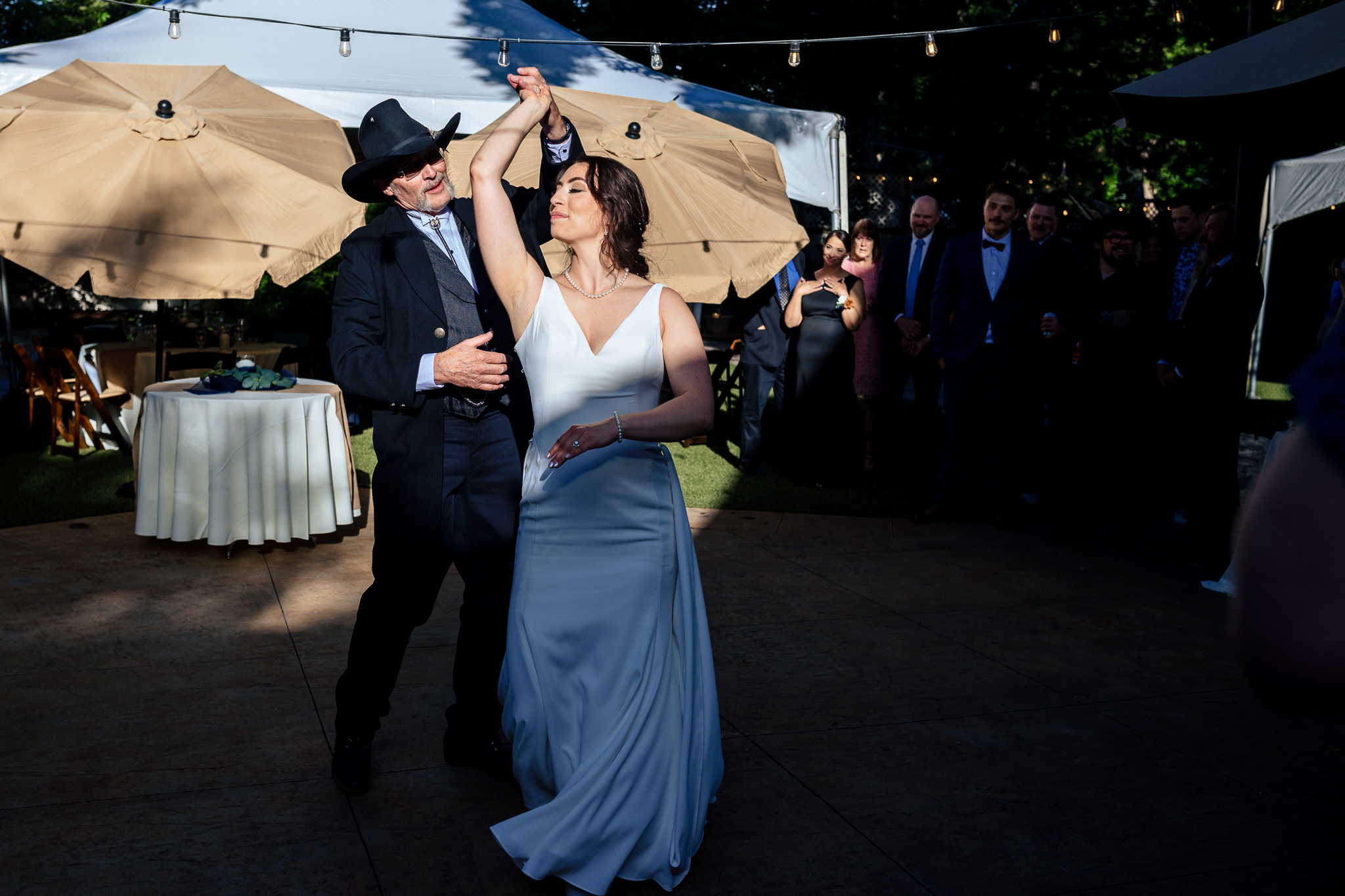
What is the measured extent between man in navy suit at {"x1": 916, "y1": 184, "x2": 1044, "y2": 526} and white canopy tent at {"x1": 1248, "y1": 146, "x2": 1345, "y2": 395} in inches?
278

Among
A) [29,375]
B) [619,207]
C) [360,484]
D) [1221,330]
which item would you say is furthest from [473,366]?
[29,375]

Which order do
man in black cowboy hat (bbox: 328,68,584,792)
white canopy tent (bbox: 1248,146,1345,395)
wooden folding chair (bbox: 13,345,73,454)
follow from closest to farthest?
man in black cowboy hat (bbox: 328,68,584,792)
wooden folding chair (bbox: 13,345,73,454)
white canopy tent (bbox: 1248,146,1345,395)

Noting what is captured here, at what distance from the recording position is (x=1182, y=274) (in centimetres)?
730

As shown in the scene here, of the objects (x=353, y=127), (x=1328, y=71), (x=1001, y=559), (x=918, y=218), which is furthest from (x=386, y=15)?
(x=1328, y=71)

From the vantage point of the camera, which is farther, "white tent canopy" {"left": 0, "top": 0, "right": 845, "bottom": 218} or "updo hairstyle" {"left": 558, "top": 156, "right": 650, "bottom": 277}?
"white tent canopy" {"left": 0, "top": 0, "right": 845, "bottom": 218}

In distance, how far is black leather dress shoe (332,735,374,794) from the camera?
341cm

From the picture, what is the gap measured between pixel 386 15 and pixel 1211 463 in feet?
27.6

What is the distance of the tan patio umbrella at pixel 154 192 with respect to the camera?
655cm

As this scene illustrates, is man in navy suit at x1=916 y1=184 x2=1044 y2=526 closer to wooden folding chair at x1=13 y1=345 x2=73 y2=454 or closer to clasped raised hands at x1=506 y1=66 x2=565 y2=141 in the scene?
clasped raised hands at x1=506 y1=66 x2=565 y2=141

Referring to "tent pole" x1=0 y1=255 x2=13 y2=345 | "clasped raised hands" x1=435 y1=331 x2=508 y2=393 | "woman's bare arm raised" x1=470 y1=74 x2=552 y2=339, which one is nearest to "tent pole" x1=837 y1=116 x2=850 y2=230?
"woman's bare arm raised" x1=470 y1=74 x2=552 y2=339

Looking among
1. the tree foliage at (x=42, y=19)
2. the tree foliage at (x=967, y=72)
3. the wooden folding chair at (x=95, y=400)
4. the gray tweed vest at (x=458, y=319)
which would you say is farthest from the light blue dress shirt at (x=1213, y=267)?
the tree foliage at (x=42, y=19)

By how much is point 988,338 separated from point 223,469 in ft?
15.6

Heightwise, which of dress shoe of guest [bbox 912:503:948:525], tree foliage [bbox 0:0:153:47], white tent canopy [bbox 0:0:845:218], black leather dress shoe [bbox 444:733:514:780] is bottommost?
dress shoe of guest [bbox 912:503:948:525]

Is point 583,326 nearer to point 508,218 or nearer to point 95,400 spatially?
point 508,218
